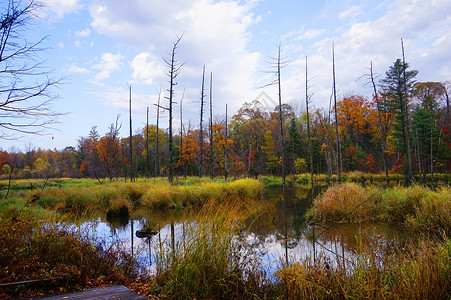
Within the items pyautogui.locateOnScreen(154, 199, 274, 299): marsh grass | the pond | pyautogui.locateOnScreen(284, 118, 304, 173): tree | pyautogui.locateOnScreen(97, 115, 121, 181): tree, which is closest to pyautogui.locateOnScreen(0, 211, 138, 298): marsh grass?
the pond

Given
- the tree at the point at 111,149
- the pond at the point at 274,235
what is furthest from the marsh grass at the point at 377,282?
the tree at the point at 111,149

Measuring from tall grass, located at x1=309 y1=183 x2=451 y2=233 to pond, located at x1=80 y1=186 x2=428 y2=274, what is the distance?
2.06 ft

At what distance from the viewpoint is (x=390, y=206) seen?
912 centimetres

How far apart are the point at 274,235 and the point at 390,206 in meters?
4.77

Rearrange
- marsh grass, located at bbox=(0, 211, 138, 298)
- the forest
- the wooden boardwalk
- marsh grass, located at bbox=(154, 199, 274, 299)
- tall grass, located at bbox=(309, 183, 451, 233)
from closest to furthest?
1. the wooden boardwalk
2. marsh grass, located at bbox=(0, 211, 138, 298)
3. marsh grass, located at bbox=(154, 199, 274, 299)
4. tall grass, located at bbox=(309, 183, 451, 233)
5. the forest

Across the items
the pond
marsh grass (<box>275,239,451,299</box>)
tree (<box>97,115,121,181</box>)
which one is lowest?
the pond

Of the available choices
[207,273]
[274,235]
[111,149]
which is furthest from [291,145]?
[207,273]

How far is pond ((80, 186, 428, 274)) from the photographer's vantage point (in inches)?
221

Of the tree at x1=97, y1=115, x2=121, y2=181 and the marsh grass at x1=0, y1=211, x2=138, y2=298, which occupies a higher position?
the tree at x1=97, y1=115, x2=121, y2=181

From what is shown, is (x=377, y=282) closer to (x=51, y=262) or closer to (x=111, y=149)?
(x=51, y=262)

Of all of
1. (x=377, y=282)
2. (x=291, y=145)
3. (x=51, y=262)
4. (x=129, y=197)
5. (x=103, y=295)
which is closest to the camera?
(x=377, y=282)

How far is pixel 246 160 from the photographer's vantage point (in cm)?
3669

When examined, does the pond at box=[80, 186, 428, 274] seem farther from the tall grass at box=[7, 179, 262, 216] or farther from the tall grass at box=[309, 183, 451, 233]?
the tall grass at box=[7, 179, 262, 216]

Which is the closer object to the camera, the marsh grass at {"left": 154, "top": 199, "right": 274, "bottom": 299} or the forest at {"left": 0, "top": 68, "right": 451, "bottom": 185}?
the marsh grass at {"left": 154, "top": 199, "right": 274, "bottom": 299}
